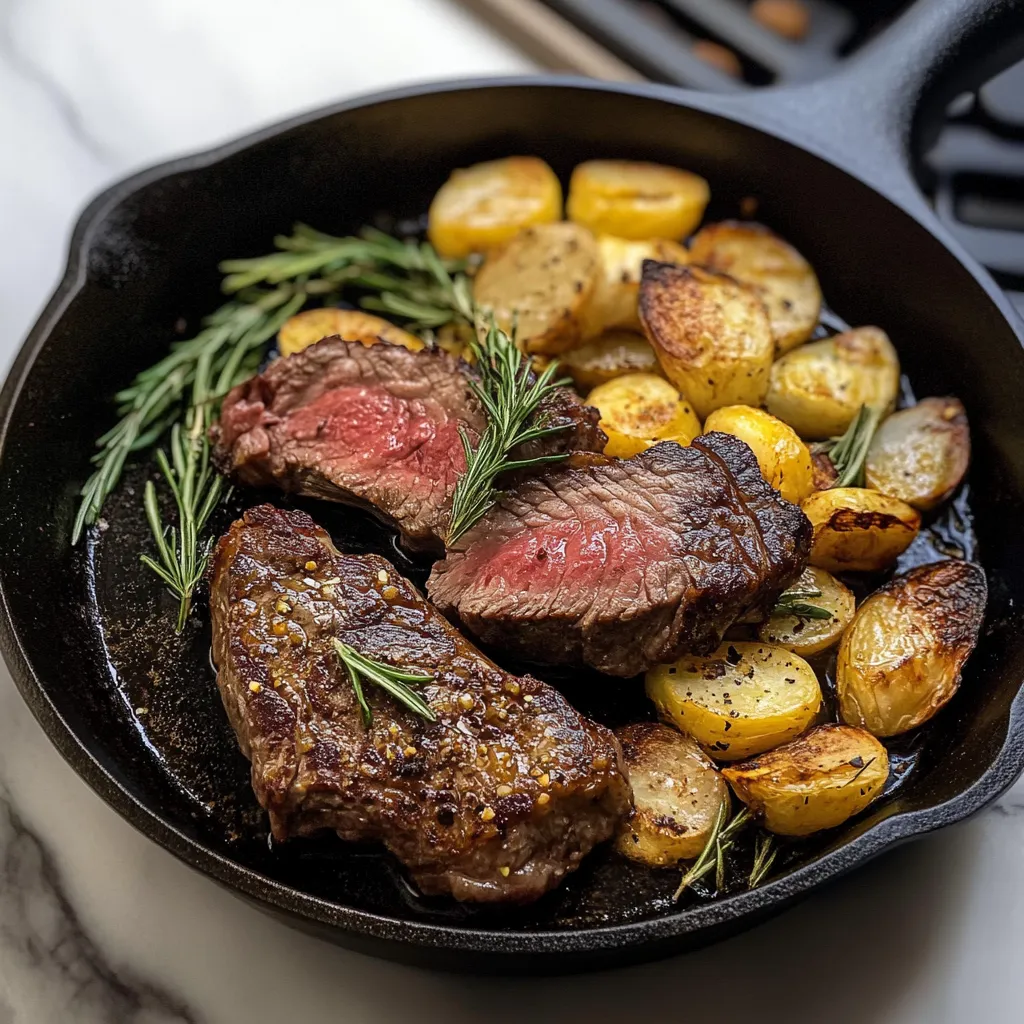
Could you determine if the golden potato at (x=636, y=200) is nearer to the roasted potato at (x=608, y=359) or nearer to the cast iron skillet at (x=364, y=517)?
the cast iron skillet at (x=364, y=517)

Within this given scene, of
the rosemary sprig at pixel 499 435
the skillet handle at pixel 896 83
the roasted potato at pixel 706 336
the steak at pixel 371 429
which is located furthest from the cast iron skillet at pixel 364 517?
the roasted potato at pixel 706 336

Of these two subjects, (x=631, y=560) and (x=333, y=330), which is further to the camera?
(x=333, y=330)

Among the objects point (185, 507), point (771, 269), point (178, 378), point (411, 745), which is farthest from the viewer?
point (771, 269)

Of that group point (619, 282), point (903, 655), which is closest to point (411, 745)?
point (903, 655)

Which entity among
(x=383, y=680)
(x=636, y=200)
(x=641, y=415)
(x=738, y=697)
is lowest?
(x=738, y=697)

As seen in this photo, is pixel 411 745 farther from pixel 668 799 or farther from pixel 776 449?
pixel 776 449

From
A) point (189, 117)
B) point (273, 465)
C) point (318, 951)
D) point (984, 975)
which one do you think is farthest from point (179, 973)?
point (189, 117)

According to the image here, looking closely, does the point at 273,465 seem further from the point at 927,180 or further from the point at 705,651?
the point at 927,180

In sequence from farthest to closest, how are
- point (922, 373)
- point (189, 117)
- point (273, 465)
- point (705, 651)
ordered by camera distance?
point (189, 117)
point (922, 373)
point (273, 465)
point (705, 651)
